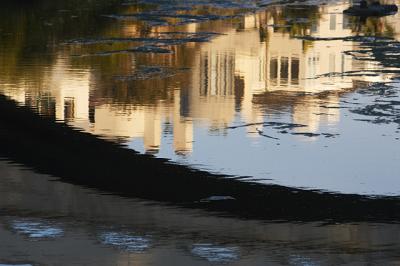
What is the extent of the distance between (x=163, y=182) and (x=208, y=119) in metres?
3.43

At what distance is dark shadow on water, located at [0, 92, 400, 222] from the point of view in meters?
10.9

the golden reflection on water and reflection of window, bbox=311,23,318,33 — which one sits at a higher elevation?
reflection of window, bbox=311,23,318,33

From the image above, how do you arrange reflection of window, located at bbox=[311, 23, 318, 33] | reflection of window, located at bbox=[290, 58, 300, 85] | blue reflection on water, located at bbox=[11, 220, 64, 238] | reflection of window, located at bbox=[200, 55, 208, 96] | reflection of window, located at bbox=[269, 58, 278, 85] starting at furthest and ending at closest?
reflection of window, located at bbox=[311, 23, 318, 33], reflection of window, located at bbox=[269, 58, 278, 85], reflection of window, located at bbox=[290, 58, 300, 85], reflection of window, located at bbox=[200, 55, 208, 96], blue reflection on water, located at bbox=[11, 220, 64, 238]

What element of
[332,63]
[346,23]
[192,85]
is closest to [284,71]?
[332,63]

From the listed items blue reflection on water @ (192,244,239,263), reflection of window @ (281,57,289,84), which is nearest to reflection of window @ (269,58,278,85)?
reflection of window @ (281,57,289,84)

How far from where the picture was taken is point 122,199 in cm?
1130

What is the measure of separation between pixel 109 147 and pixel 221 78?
5703 millimetres

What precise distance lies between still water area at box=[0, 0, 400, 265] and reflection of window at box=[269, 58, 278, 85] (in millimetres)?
37

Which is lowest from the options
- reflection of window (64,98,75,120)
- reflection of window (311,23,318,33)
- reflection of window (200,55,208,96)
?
reflection of window (64,98,75,120)

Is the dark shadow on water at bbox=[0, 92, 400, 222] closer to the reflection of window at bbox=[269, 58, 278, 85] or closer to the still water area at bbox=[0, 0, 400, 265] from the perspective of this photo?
the still water area at bbox=[0, 0, 400, 265]

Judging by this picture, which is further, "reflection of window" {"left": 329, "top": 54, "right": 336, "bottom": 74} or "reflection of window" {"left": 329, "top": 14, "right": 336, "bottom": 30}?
"reflection of window" {"left": 329, "top": 14, "right": 336, "bottom": 30}

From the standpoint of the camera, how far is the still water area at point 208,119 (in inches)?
377

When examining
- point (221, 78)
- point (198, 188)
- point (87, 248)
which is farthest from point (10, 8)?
point (87, 248)

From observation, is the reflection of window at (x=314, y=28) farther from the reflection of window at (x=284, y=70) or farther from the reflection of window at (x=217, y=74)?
the reflection of window at (x=284, y=70)
